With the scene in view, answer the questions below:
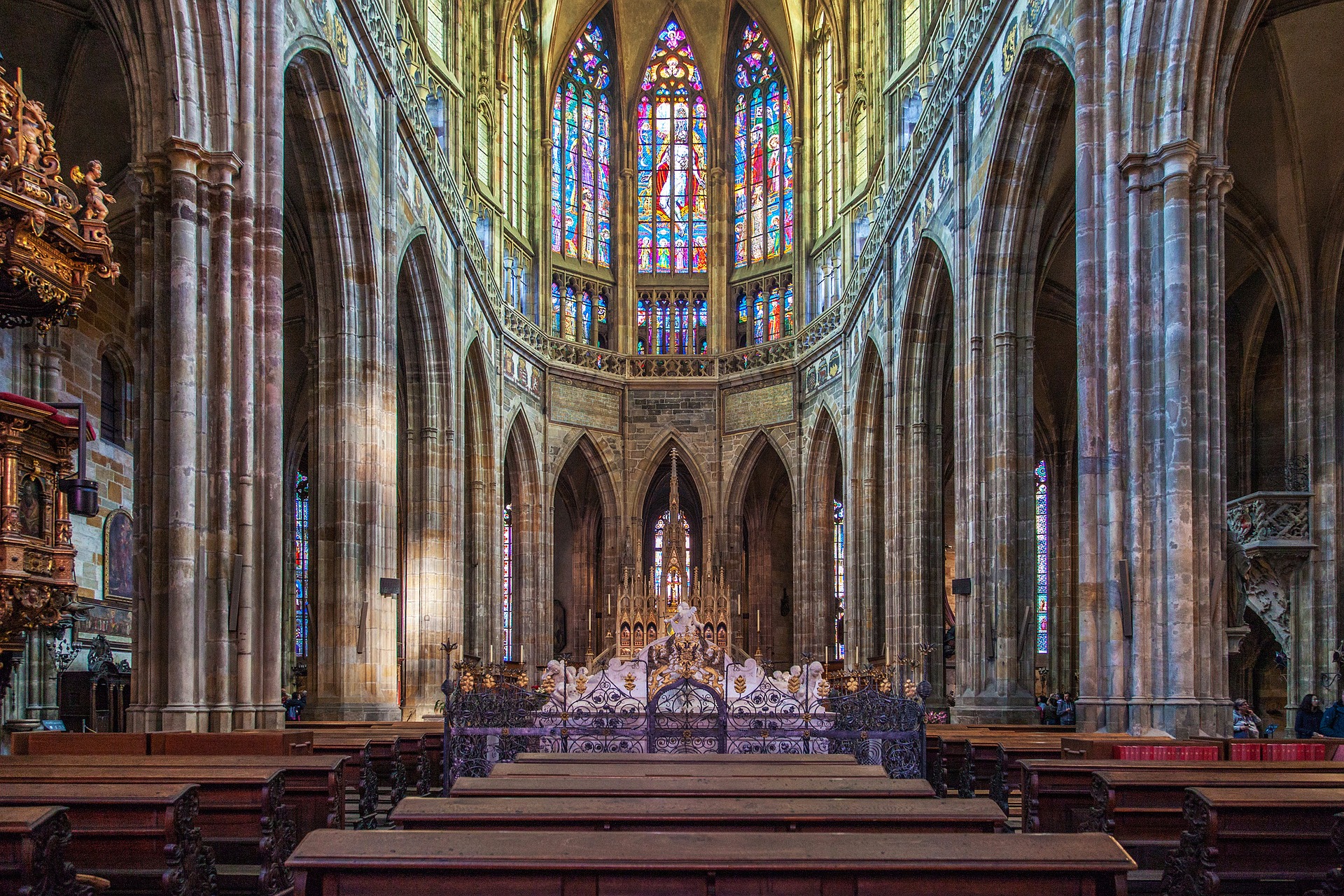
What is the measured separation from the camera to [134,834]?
21.3ft

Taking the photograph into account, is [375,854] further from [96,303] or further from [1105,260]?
[96,303]

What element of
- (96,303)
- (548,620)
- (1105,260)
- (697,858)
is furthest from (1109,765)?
(548,620)

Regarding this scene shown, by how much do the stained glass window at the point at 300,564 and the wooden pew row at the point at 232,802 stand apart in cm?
2700

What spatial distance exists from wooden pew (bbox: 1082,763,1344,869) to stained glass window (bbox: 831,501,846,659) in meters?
27.5

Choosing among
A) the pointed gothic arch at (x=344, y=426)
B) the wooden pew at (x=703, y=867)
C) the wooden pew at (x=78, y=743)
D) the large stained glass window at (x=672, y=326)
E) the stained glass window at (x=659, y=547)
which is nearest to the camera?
the wooden pew at (x=703, y=867)

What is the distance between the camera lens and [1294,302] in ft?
67.3

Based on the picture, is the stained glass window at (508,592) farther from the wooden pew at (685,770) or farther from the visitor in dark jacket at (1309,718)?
the wooden pew at (685,770)

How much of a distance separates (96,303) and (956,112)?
14697mm

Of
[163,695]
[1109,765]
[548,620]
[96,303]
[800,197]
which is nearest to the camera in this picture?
[1109,765]

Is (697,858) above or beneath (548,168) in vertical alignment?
beneath

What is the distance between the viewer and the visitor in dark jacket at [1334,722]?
547 inches

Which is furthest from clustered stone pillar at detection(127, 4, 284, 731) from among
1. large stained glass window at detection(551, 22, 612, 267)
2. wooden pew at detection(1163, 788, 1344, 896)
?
large stained glass window at detection(551, 22, 612, 267)

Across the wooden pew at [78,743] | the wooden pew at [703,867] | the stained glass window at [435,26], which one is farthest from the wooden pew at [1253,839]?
the stained glass window at [435,26]

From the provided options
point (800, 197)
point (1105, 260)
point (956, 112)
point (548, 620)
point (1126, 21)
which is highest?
point (800, 197)
